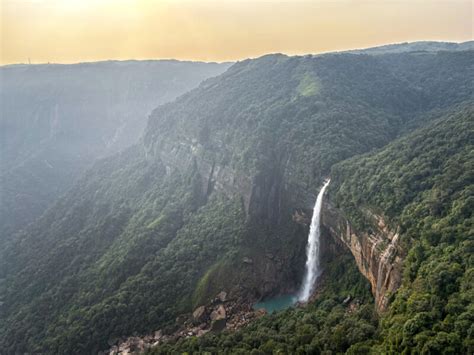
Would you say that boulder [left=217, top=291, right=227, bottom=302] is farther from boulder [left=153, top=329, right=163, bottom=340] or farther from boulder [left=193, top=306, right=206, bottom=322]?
boulder [left=153, top=329, right=163, bottom=340]

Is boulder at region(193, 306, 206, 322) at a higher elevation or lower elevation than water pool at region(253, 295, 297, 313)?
higher

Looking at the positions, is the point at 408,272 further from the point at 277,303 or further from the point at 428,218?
the point at 277,303

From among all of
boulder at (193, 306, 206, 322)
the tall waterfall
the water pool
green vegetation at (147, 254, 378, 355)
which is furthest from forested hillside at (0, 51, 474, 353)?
the tall waterfall

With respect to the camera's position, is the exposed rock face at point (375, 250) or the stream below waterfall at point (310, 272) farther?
the stream below waterfall at point (310, 272)

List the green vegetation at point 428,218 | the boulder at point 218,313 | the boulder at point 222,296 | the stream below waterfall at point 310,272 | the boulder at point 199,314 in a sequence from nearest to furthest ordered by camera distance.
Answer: the green vegetation at point 428,218 < the boulder at point 218,313 < the boulder at point 199,314 < the stream below waterfall at point 310,272 < the boulder at point 222,296

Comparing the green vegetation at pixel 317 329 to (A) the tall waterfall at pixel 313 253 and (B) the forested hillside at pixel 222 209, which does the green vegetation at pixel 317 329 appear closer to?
(B) the forested hillside at pixel 222 209

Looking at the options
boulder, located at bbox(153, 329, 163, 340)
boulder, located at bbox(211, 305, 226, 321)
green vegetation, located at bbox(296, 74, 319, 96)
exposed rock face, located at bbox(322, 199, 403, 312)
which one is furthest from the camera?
green vegetation, located at bbox(296, 74, 319, 96)

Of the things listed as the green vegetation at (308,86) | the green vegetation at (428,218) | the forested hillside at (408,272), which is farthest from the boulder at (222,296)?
the green vegetation at (308,86)

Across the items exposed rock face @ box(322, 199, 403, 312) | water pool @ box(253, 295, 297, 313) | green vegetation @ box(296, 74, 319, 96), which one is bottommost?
water pool @ box(253, 295, 297, 313)
